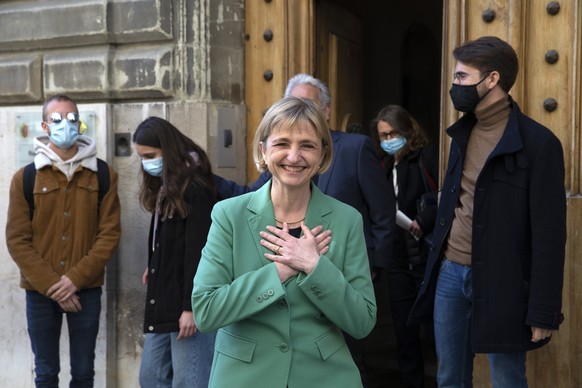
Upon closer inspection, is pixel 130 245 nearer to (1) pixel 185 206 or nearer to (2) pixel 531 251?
(1) pixel 185 206

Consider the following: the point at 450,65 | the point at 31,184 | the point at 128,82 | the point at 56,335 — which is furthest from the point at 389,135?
the point at 56,335

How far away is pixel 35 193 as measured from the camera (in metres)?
4.73

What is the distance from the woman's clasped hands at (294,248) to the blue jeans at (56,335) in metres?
2.42

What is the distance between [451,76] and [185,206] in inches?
56.8

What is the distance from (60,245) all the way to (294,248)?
8.14ft

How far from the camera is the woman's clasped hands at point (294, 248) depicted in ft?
8.36

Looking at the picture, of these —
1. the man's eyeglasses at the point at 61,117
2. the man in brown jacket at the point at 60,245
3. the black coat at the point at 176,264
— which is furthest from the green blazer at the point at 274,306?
the man's eyeglasses at the point at 61,117

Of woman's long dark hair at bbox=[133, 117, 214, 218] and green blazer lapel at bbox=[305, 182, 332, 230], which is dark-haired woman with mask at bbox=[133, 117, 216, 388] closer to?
woman's long dark hair at bbox=[133, 117, 214, 218]

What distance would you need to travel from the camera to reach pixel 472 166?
3.75 m

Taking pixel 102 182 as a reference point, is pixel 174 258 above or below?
below

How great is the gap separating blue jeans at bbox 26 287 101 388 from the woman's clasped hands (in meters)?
2.42

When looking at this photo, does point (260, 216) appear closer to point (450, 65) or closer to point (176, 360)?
point (176, 360)

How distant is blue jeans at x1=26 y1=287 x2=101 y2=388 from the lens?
186 inches

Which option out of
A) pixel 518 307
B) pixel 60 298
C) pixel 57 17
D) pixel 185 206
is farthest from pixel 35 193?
pixel 518 307
